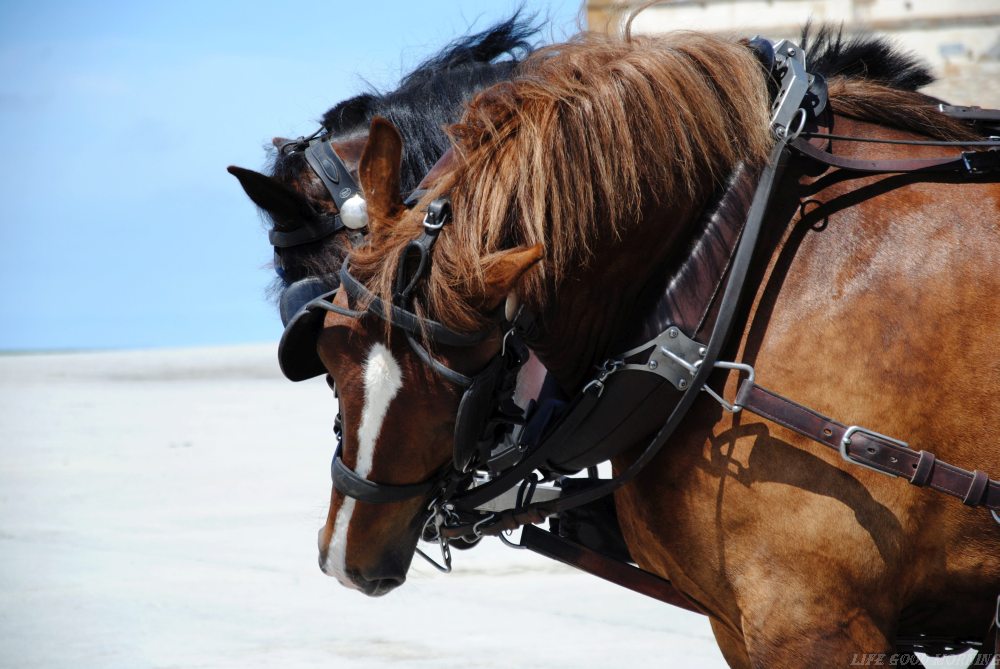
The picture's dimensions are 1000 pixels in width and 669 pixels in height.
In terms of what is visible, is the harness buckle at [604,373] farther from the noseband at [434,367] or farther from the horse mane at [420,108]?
the horse mane at [420,108]

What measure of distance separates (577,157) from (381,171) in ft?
1.07

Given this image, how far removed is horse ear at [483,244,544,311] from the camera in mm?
1681

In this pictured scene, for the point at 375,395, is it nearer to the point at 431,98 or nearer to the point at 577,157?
the point at 577,157

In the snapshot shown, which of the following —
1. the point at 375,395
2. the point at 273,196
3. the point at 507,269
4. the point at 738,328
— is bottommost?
the point at 273,196

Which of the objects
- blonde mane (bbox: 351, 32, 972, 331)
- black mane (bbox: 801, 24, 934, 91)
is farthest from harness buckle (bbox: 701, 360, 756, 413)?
black mane (bbox: 801, 24, 934, 91)

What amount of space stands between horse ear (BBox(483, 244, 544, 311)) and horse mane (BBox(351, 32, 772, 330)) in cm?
1

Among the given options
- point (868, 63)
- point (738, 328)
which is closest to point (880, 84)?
point (868, 63)

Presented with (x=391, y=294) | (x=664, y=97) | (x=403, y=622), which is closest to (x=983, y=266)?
(x=664, y=97)

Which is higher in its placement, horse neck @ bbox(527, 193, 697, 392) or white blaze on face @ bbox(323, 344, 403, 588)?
horse neck @ bbox(527, 193, 697, 392)

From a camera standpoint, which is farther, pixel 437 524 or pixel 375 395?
pixel 437 524

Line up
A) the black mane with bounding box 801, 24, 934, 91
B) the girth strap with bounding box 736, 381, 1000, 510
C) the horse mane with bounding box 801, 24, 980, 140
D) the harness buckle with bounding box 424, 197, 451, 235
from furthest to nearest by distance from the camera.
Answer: the black mane with bounding box 801, 24, 934, 91
the horse mane with bounding box 801, 24, 980, 140
the harness buckle with bounding box 424, 197, 451, 235
the girth strap with bounding box 736, 381, 1000, 510

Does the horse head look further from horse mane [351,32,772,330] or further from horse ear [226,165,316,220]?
horse ear [226,165,316,220]

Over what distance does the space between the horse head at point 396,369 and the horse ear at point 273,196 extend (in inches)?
44.2

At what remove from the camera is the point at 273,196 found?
296 cm
